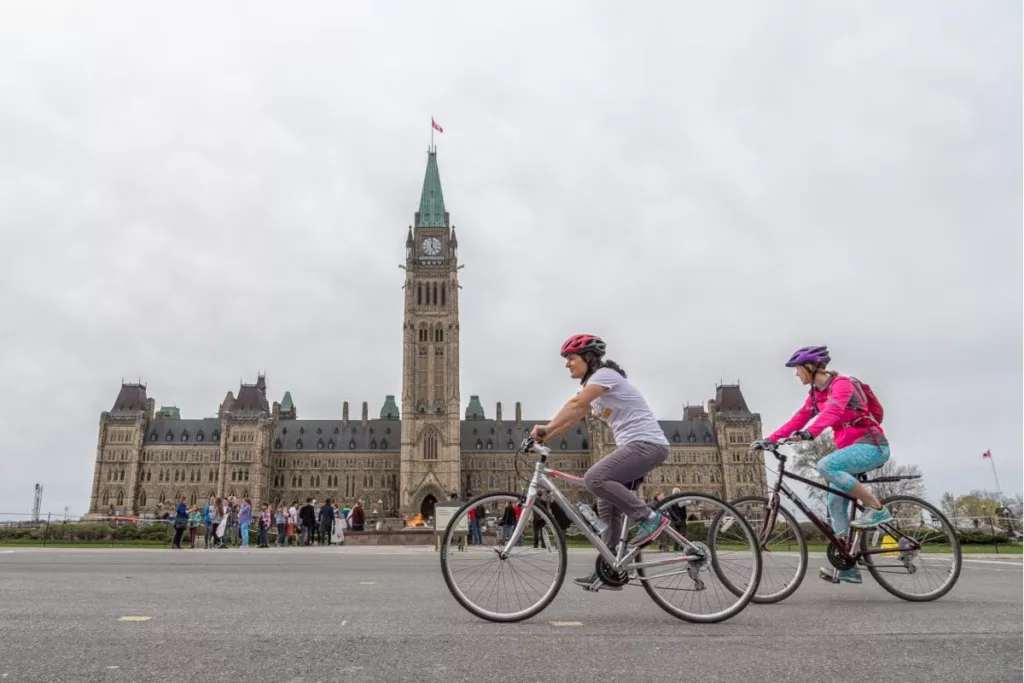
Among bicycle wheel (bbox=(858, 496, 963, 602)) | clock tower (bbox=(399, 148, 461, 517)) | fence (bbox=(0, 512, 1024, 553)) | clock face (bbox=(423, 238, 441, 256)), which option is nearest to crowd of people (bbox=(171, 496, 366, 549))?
fence (bbox=(0, 512, 1024, 553))

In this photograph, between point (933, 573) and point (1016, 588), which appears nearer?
point (933, 573)

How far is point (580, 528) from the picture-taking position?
205 inches

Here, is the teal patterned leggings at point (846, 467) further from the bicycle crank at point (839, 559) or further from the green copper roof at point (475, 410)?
the green copper roof at point (475, 410)

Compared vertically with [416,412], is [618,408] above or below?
below

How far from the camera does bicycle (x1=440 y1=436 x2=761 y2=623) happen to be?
5.02 metres

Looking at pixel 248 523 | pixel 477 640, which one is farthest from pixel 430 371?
pixel 477 640

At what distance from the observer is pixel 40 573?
9984mm

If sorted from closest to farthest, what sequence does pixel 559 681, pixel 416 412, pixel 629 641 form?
pixel 559 681, pixel 629 641, pixel 416 412

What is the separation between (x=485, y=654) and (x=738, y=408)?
119 meters

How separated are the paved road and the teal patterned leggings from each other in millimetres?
736

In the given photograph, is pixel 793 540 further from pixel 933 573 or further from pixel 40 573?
pixel 40 573

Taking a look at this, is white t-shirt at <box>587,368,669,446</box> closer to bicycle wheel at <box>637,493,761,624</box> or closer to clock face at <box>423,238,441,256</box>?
bicycle wheel at <box>637,493,761,624</box>

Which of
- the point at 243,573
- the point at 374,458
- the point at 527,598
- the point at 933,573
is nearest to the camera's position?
the point at 527,598

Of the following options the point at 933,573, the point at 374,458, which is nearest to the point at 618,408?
the point at 933,573
